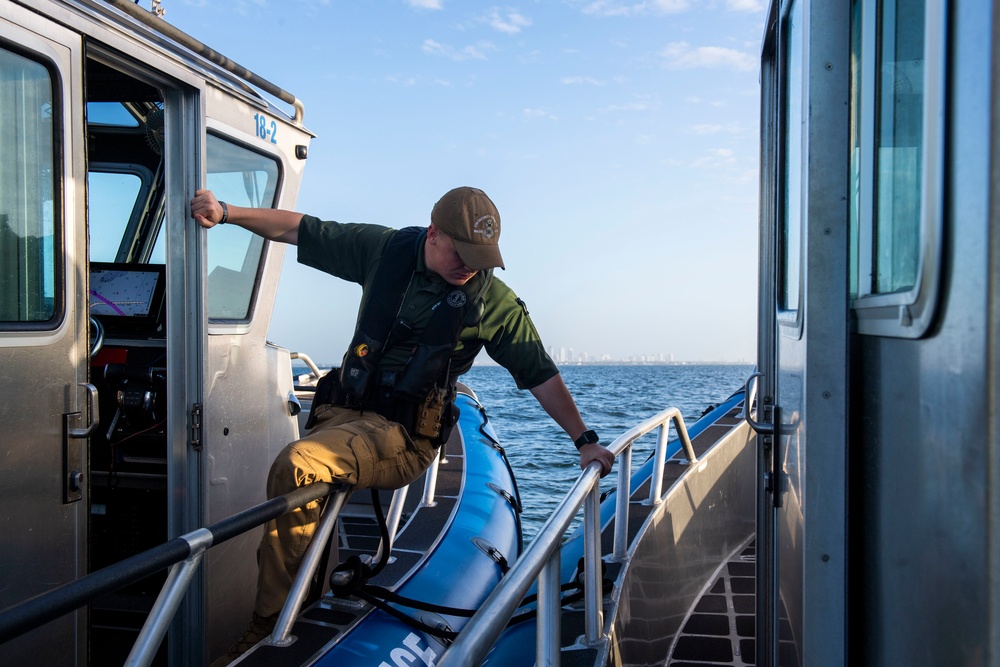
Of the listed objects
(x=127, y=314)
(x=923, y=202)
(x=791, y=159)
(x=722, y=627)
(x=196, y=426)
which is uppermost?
(x=791, y=159)

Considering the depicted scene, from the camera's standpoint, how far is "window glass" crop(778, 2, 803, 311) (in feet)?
6.85

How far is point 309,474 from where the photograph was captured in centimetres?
260

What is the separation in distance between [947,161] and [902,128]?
1.07ft

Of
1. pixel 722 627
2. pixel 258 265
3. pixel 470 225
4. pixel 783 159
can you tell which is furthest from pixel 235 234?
pixel 722 627

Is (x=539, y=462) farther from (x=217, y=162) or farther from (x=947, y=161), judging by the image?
(x=947, y=161)

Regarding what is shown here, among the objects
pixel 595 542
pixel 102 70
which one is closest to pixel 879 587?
pixel 595 542

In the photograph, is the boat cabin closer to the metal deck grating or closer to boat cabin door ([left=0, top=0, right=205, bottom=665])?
boat cabin door ([left=0, top=0, right=205, bottom=665])

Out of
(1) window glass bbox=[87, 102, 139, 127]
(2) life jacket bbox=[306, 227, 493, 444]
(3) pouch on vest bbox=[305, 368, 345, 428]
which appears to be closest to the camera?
(2) life jacket bbox=[306, 227, 493, 444]

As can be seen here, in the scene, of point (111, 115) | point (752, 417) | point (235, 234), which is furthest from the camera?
point (111, 115)

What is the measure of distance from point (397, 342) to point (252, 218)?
29.3 inches

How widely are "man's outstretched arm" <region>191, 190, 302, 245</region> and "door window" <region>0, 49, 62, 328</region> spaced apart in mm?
641

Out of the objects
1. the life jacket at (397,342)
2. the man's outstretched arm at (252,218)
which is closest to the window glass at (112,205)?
the man's outstretched arm at (252,218)

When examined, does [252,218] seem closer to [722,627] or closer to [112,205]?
[112,205]

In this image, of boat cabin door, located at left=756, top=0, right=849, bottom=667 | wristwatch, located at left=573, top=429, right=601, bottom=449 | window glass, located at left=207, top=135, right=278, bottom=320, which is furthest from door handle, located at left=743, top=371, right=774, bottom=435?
window glass, located at left=207, top=135, right=278, bottom=320
